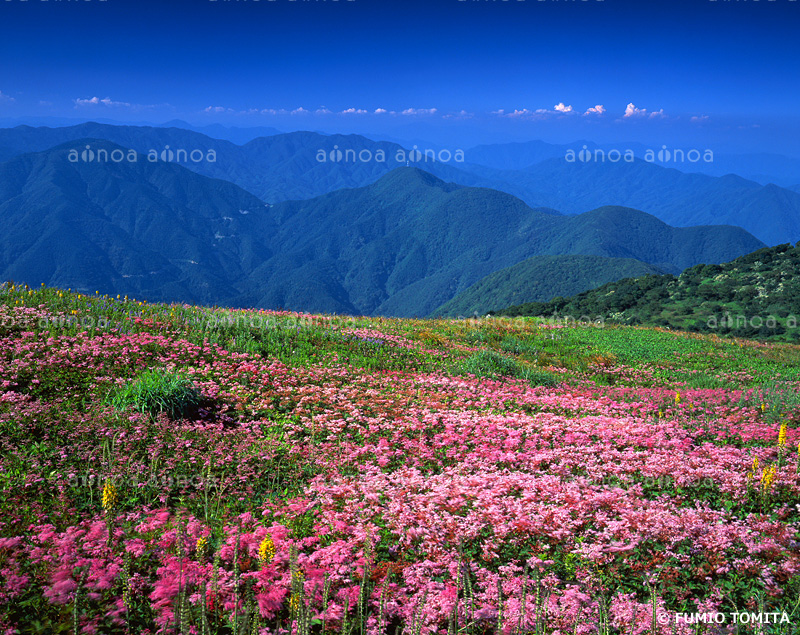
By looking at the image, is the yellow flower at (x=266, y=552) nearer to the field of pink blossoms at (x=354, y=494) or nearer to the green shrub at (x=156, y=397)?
the field of pink blossoms at (x=354, y=494)

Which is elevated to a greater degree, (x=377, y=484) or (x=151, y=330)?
(x=151, y=330)

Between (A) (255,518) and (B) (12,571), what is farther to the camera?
(A) (255,518)

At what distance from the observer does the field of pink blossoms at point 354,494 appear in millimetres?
4133

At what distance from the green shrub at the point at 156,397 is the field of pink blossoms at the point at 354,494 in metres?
0.04

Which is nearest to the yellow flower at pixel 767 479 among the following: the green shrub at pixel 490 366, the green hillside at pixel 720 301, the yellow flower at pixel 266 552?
the yellow flower at pixel 266 552

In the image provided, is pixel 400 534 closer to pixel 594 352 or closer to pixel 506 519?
pixel 506 519

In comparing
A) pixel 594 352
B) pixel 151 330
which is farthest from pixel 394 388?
pixel 594 352

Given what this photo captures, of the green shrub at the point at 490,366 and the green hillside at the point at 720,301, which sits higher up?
the green hillside at the point at 720,301

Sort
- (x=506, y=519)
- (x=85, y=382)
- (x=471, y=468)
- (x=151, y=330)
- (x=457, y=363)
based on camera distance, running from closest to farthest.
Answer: (x=506, y=519) < (x=471, y=468) < (x=85, y=382) < (x=151, y=330) < (x=457, y=363)

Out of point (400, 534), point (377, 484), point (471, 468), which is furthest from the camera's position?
point (471, 468)

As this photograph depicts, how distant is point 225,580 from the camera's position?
14.2 ft

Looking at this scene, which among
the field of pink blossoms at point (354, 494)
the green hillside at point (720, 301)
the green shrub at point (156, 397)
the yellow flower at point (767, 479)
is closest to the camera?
the field of pink blossoms at point (354, 494)

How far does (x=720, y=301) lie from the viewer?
4456cm

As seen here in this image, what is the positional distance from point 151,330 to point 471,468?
1001 centimetres
